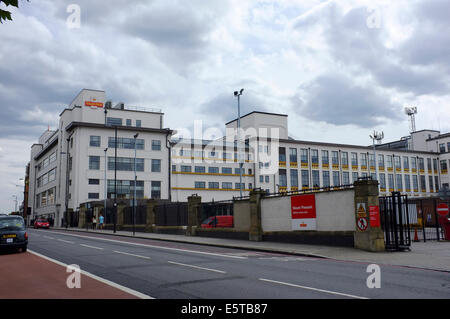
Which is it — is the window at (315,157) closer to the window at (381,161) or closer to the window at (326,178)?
the window at (326,178)

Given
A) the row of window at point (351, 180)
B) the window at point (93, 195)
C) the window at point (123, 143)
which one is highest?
the window at point (123, 143)

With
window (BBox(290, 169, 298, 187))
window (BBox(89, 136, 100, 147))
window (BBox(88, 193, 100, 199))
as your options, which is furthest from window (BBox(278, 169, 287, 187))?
window (BBox(89, 136, 100, 147))

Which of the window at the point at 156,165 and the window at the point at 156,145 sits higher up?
the window at the point at 156,145

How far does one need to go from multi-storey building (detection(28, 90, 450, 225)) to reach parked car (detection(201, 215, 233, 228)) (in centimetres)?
3299

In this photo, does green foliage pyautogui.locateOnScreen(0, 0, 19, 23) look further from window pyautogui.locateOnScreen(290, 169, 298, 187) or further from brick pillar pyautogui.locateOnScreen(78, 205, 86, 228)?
window pyautogui.locateOnScreen(290, 169, 298, 187)

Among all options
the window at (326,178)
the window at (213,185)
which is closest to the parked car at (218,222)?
the window at (213,185)

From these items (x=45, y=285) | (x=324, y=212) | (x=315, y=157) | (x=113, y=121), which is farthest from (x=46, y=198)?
(x=45, y=285)

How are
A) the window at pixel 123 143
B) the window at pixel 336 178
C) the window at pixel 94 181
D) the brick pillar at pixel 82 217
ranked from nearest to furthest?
1. the brick pillar at pixel 82 217
2. the window at pixel 94 181
3. the window at pixel 123 143
4. the window at pixel 336 178

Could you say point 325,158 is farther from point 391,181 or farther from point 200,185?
point 200,185

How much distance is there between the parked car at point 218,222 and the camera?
28.0 m

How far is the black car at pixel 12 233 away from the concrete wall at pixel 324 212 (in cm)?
1298

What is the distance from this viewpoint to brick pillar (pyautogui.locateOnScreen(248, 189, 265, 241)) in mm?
24531
